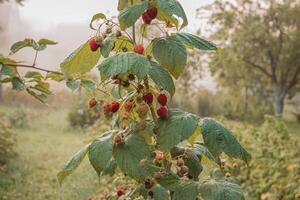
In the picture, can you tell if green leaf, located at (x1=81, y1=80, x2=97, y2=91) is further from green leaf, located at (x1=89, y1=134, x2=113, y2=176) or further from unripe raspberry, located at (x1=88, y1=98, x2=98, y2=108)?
green leaf, located at (x1=89, y1=134, x2=113, y2=176)

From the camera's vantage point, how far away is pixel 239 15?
59.9 feet

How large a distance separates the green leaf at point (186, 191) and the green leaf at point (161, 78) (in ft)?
1.09

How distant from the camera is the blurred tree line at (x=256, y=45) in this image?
17.5m

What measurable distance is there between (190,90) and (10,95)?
8.41 m

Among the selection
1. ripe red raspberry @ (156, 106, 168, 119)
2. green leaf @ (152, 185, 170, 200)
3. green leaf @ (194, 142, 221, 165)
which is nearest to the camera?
ripe red raspberry @ (156, 106, 168, 119)

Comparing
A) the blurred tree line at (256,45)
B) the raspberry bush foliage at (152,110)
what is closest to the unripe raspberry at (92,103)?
the raspberry bush foliage at (152,110)

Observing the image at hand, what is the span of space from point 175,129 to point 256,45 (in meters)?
17.1

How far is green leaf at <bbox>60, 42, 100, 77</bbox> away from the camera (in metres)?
1.64

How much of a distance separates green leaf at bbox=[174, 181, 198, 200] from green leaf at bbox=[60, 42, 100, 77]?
1.77 feet

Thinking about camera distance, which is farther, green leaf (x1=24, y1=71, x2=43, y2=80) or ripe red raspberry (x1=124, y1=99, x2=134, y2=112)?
green leaf (x1=24, y1=71, x2=43, y2=80)

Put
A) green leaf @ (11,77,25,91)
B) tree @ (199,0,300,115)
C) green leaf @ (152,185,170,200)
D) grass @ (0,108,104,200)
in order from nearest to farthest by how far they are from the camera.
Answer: green leaf @ (152,185,170,200)
green leaf @ (11,77,25,91)
grass @ (0,108,104,200)
tree @ (199,0,300,115)

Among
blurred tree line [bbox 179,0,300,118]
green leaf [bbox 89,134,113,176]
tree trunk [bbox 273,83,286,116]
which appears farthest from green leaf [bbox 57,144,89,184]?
tree trunk [bbox 273,83,286,116]

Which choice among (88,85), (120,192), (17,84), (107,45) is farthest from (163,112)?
(17,84)

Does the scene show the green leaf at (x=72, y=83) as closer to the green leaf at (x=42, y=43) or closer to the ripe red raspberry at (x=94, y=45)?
the green leaf at (x=42, y=43)
